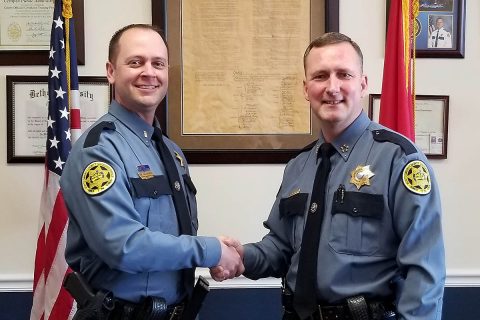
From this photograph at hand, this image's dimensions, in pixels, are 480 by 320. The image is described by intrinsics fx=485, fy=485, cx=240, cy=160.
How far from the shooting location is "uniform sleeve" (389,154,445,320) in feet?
4.08

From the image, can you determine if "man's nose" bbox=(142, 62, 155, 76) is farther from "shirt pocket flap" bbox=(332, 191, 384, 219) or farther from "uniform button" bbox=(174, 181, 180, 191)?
"shirt pocket flap" bbox=(332, 191, 384, 219)

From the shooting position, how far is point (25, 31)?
237 cm

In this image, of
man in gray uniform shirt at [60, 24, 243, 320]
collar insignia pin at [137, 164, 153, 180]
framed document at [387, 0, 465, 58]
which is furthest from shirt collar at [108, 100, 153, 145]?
framed document at [387, 0, 465, 58]

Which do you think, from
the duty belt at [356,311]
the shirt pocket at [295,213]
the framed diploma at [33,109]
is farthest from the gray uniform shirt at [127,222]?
the framed diploma at [33,109]

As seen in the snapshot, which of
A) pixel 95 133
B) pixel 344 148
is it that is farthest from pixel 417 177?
pixel 95 133

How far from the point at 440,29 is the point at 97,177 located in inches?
74.3

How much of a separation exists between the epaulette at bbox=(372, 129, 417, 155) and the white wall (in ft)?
3.28

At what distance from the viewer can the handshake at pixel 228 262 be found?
1.56m

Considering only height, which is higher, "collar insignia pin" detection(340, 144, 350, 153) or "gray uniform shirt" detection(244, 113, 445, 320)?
"collar insignia pin" detection(340, 144, 350, 153)

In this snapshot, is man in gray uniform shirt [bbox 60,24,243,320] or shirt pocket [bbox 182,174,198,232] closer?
man in gray uniform shirt [bbox 60,24,243,320]

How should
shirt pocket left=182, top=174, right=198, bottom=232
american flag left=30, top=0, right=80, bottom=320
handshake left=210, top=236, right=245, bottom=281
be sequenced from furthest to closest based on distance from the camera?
american flag left=30, top=0, right=80, bottom=320 → shirt pocket left=182, top=174, right=198, bottom=232 → handshake left=210, top=236, right=245, bottom=281

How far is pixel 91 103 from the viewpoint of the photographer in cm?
235

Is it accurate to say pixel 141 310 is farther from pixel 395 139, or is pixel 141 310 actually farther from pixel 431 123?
pixel 431 123

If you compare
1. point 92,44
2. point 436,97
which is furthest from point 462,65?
point 92,44
